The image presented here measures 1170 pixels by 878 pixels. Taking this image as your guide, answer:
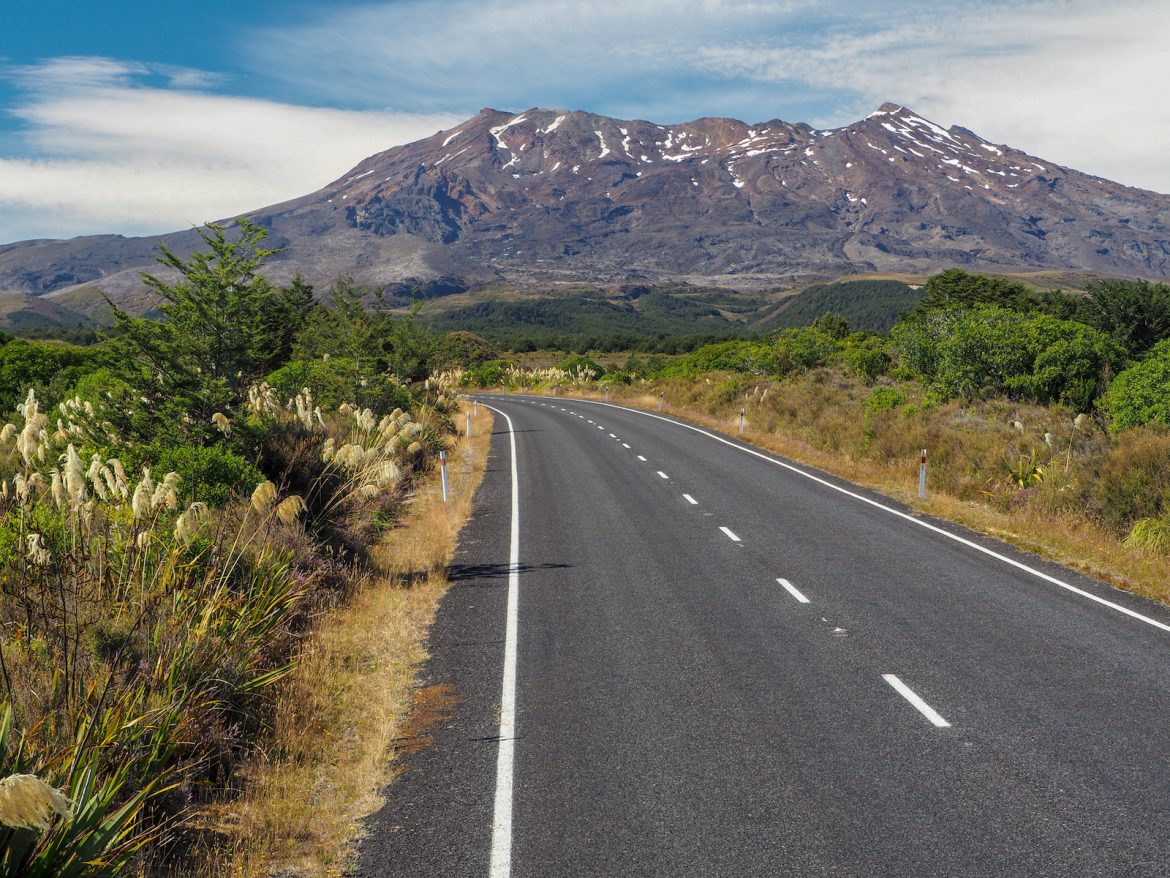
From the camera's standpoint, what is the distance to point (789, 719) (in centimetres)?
664

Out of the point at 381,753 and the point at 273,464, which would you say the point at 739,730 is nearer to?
the point at 381,753

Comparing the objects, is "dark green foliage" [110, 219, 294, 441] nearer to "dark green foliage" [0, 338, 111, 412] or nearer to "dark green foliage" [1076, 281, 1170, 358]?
"dark green foliage" [0, 338, 111, 412]

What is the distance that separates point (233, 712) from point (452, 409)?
36.1 m

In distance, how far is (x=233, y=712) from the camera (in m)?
6.43

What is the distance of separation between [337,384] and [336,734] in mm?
17485

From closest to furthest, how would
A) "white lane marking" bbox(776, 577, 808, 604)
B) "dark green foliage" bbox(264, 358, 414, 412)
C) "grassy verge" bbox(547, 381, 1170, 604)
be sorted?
1. "white lane marking" bbox(776, 577, 808, 604)
2. "grassy verge" bbox(547, 381, 1170, 604)
3. "dark green foliage" bbox(264, 358, 414, 412)

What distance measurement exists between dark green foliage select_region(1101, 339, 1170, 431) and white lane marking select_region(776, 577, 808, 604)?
957cm

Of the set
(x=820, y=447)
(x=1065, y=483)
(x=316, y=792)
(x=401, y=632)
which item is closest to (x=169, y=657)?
(x=316, y=792)

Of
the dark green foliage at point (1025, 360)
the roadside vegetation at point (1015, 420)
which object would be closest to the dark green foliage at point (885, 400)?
the roadside vegetation at point (1015, 420)

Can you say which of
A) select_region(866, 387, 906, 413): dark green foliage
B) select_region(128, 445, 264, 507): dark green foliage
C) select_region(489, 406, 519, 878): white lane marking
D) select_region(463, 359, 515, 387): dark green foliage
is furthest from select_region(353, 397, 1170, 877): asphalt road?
select_region(463, 359, 515, 387): dark green foliage

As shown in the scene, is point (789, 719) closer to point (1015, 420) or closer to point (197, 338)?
point (197, 338)

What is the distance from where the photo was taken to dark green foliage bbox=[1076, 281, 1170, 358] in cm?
3538

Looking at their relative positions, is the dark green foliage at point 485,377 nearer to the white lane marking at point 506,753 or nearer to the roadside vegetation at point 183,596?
the roadside vegetation at point 183,596

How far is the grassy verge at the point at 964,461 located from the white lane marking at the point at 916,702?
487cm
